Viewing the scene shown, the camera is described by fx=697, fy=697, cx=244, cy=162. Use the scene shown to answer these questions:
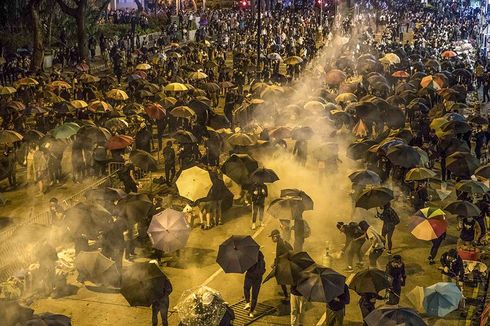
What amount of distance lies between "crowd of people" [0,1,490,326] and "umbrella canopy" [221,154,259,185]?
0.09 ft

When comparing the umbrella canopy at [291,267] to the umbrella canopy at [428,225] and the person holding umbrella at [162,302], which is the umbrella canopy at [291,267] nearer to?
the person holding umbrella at [162,302]

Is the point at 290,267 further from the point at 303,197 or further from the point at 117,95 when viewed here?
the point at 117,95

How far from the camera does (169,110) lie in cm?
2147

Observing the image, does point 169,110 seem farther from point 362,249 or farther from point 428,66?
point 428,66

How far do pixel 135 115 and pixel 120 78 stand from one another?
529 inches

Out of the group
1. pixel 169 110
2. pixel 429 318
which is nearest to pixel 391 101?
pixel 169 110

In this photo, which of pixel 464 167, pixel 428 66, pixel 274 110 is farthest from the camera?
pixel 428 66

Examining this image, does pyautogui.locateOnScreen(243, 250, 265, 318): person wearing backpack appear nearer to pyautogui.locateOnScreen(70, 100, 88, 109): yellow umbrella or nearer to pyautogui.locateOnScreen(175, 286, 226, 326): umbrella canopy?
pyautogui.locateOnScreen(175, 286, 226, 326): umbrella canopy

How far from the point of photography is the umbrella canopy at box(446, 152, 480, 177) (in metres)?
Answer: 15.7

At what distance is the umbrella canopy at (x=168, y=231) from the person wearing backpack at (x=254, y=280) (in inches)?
59.8

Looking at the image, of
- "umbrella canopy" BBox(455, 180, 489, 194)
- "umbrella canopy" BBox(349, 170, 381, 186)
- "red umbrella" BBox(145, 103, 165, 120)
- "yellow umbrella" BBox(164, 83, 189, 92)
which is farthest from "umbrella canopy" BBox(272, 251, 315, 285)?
"yellow umbrella" BBox(164, 83, 189, 92)

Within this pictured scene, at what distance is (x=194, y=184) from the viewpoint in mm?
14109

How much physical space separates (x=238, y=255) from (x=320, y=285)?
1.62m

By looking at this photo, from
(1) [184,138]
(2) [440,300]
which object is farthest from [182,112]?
(2) [440,300]
